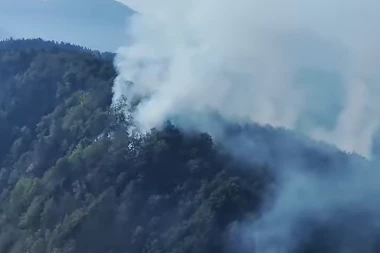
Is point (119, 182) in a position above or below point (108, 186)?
above

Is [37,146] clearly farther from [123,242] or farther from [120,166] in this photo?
[123,242]

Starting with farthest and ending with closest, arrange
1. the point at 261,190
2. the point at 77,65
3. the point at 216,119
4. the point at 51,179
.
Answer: the point at 77,65, the point at 216,119, the point at 51,179, the point at 261,190

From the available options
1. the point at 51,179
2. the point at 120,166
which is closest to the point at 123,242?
the point at 120,166

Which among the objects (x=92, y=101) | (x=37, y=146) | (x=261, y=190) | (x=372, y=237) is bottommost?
(x=372, y=237)

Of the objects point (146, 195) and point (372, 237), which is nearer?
point (372, 237)
